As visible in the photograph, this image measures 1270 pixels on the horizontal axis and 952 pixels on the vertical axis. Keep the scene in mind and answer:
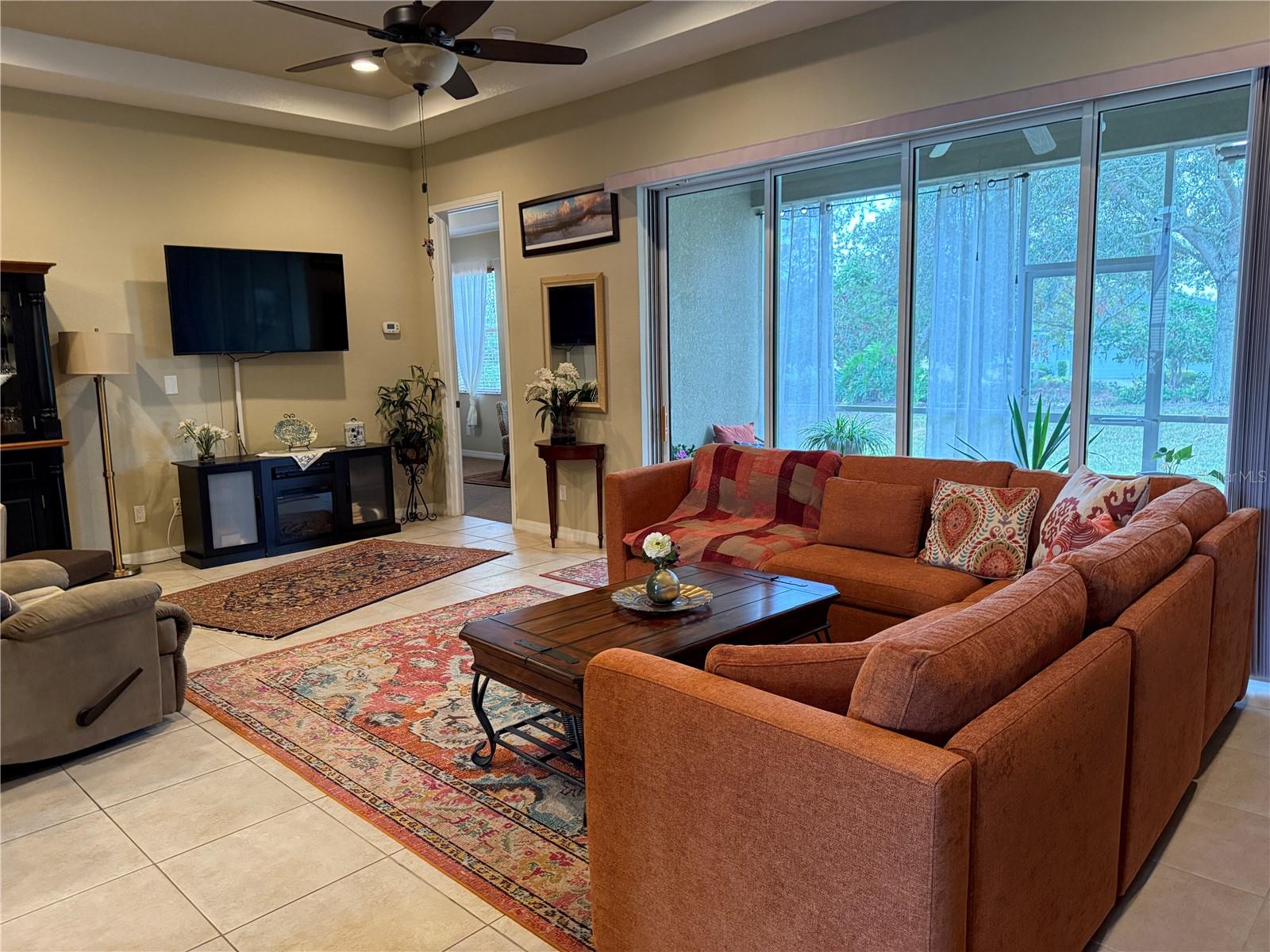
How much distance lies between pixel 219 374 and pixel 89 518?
4.25ft

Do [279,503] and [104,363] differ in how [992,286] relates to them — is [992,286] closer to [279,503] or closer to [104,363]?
[279,503]

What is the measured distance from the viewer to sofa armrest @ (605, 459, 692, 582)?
4.38 meters

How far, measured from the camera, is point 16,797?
2.73 m

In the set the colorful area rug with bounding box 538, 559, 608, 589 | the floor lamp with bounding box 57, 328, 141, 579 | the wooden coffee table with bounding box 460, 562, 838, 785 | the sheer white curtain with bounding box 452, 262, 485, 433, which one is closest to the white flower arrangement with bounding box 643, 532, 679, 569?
the wooden coffee table with bounding box 460, 562, 838, 785

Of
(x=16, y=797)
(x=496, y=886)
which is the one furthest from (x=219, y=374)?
(x=496, y=886)

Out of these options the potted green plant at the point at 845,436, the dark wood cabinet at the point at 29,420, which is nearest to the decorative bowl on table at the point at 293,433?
the dark wood cabinet at the point at 29,420

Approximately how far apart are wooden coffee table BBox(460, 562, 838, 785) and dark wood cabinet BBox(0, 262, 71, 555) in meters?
3.54

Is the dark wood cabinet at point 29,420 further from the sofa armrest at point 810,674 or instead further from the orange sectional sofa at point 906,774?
the sofa armrest at point 810,674

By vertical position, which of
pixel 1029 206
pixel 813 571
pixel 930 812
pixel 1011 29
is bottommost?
pixel 813 571

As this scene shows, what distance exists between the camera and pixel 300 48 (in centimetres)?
516

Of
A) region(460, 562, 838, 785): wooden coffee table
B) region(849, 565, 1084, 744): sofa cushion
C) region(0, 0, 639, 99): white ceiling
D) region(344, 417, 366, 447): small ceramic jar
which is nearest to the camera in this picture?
region(849, 565, 1084, 744): sofa cushion

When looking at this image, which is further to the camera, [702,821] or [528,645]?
[528,645]

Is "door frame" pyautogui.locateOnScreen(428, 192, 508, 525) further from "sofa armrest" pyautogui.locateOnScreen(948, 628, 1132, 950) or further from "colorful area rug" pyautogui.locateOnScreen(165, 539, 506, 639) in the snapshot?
"sofa armrest" pyautogui.locateOnScreen(948, 628, 1132, 950)

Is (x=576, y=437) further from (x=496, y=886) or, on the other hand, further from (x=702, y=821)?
(x=702, y=821)
